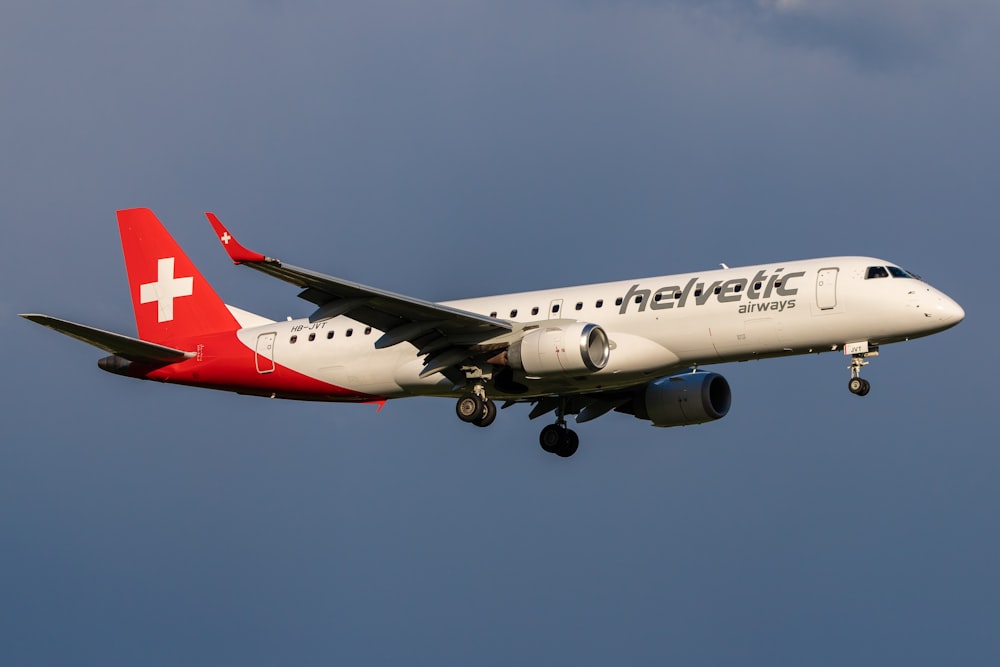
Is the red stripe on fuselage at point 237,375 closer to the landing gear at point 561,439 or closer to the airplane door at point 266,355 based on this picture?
the airplane door at point 266,355

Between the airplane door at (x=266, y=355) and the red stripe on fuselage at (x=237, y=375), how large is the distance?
13 cm

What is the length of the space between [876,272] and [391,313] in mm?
13017

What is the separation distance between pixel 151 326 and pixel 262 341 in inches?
178

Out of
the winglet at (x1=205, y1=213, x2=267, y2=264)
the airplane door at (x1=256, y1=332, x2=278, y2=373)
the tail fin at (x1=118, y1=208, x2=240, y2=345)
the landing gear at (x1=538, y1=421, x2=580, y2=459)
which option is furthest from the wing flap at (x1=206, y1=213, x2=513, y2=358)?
the tail fin at (x1=118, y1=208, x2=240, y2=345)

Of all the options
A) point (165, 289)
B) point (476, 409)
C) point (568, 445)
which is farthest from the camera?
point (165, 289)

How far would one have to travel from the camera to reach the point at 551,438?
153 feet

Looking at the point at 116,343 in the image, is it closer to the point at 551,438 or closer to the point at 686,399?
the point at 551,438

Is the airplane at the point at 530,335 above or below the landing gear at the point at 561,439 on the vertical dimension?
above

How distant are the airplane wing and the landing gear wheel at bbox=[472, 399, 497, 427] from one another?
1548 mm

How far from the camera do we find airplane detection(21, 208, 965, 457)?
39000 millimetres

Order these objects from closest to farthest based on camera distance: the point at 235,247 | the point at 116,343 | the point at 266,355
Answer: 1. the point at 235,247
2. the point at 116,343
3. the point at 266,355

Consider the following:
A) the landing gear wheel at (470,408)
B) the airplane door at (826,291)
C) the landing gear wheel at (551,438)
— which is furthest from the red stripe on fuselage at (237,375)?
the airplane door at (826,291)

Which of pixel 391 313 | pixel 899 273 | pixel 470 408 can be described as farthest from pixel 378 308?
pixel 899 273

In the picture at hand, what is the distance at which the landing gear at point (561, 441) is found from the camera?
46.4 metres
